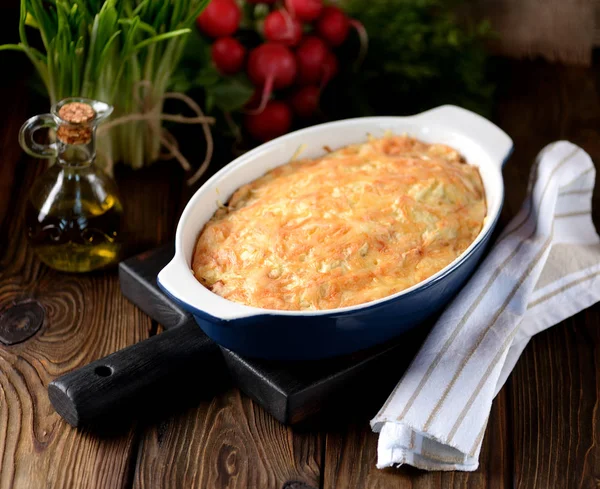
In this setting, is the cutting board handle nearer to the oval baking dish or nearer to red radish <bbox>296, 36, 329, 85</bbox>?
the oval baking dish

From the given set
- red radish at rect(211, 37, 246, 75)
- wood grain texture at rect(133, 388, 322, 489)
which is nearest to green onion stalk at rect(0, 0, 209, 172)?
red radish at rect(211, 37, 246, 75)

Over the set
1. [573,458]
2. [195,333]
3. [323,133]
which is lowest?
[573,458]

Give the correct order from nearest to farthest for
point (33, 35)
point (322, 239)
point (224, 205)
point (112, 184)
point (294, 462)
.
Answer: point (294, 462) → point (322, 239) → point (224, 205) → point (112, 184) → point (33, 35)

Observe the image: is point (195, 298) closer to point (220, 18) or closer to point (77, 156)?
point (77, 156)

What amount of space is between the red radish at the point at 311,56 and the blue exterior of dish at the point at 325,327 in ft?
2.57

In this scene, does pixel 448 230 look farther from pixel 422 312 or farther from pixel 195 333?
pixel 195 333

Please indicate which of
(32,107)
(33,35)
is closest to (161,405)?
(32,107)

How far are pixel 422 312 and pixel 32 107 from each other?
1.25m

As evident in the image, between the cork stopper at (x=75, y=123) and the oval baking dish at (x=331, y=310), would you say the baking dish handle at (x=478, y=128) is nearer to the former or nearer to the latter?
the oval baking dish at (x=331, y=310)

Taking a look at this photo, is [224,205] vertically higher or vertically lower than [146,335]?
higher

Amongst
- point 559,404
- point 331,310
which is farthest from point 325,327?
point 559,404

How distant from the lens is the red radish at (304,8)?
2.06 metres

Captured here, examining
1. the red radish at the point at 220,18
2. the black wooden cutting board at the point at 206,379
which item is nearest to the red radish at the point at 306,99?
the red radish at the point at 220,18

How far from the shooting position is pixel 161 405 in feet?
4.91
